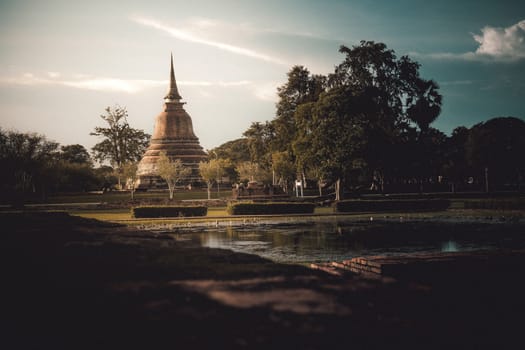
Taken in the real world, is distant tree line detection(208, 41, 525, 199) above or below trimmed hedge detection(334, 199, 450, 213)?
above

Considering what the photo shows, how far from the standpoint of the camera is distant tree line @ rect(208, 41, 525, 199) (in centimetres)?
4931

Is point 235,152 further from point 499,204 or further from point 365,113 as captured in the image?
point 499,204

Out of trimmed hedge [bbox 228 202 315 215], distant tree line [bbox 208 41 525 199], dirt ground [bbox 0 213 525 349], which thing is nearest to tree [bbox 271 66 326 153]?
distant tree line [bbox 208 41 525 199]

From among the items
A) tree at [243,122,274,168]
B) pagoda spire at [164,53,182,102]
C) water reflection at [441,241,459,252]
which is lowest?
water reflection at [441,241,459,252]

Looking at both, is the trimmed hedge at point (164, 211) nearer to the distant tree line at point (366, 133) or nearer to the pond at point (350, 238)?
the pond at point (350, 238)

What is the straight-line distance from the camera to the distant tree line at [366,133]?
162ft

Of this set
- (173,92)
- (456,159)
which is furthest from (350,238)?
(173,92)

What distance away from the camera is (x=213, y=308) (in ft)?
13.7

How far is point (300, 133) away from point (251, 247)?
3350 cm

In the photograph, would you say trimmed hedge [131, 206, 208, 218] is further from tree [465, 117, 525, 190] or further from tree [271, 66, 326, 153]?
tree [465, 117, 525, 190]

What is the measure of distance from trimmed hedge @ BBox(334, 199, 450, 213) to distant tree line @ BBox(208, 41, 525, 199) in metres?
8.34

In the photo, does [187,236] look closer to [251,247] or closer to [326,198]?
[251,247]

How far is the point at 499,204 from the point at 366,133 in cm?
1492

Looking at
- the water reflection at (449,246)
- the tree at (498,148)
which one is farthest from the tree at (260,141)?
the water reflection at (449,246)
